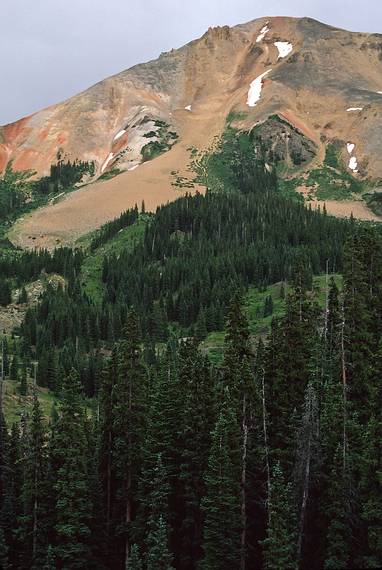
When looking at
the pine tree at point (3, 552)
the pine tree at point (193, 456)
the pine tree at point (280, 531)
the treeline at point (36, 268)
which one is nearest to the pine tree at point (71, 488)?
the pine tree at point (3, 552)

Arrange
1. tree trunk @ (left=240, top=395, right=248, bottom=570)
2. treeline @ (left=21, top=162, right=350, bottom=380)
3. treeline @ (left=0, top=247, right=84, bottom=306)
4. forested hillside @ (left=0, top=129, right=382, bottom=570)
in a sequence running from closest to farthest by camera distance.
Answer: forested hillside @ (left=0, top=129, right=382, bottom=570)
tree trunk @ (left=240, top=395, right=248, bottom=570)
treeline @ (left=21, top=162, right=350, bottom=380)
treeline @ (left=0, top=247, right=84, bottom=306)

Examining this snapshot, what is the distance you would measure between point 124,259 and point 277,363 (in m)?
138

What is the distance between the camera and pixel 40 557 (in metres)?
55.7

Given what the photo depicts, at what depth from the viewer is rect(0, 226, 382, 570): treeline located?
46.6 metres

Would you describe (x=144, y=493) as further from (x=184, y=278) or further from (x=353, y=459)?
(x=184, y=278)

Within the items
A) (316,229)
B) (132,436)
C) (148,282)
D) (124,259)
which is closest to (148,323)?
(148,282)

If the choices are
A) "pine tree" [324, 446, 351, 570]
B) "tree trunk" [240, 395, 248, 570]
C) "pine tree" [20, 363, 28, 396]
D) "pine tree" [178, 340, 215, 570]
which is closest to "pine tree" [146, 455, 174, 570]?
"pine tree" [178, 340, 215, 570]

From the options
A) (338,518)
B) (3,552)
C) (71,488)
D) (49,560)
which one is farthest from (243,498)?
(3,552)

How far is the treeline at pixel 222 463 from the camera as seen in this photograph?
46.6 metres

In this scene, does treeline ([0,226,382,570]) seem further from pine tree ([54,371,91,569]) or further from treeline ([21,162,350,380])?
treeline ([21,162,350,380])

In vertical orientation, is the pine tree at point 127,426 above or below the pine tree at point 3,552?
above

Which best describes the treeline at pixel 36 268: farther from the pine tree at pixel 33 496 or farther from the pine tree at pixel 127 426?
the pine tree at pixel 33 496

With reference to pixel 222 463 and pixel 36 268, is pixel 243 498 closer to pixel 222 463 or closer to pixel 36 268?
pixel 222 463

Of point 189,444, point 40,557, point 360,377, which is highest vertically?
point 360,377
